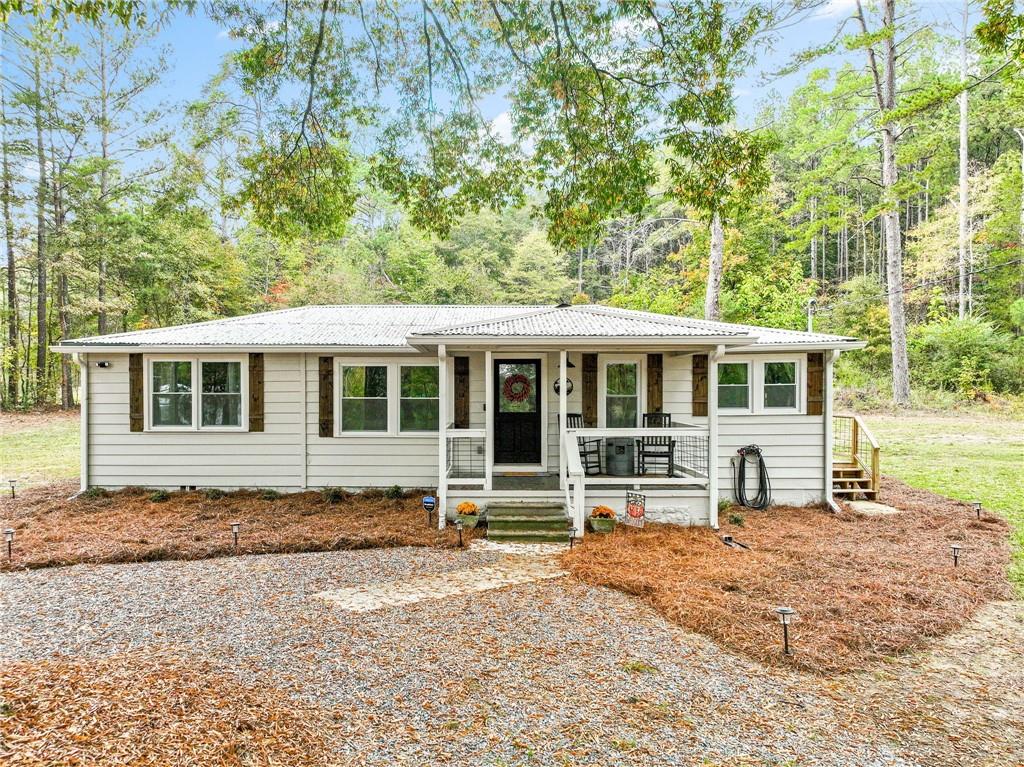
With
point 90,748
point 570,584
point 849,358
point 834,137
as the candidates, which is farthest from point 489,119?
point 849,358

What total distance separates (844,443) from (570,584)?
35.0ft

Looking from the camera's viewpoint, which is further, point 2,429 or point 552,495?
point 2,429

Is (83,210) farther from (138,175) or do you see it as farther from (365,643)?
(365,643)

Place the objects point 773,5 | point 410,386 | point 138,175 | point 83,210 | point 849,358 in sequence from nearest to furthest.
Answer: point 773,5 → point 138,175 → point 410,386 → point 83,210 → point 849,358

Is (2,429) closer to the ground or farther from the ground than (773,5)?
closer to the ground

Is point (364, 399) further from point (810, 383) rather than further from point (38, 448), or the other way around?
point (38, 448)

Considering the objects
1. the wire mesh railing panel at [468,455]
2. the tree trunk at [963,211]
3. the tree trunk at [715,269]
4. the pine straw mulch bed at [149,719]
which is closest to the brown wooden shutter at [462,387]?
the wire mesh railing panel at [468,455]

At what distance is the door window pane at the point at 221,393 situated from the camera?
355 inches

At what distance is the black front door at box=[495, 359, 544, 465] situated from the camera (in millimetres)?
9102

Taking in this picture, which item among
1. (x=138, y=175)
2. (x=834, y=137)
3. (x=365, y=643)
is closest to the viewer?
(x=365, y=643)

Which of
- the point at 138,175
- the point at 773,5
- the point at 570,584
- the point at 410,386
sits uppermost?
the point at 773,5

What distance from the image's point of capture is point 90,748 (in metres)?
2.52

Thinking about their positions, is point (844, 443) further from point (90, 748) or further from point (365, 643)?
point (90, 748)

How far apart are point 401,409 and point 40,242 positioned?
10.8 meters
